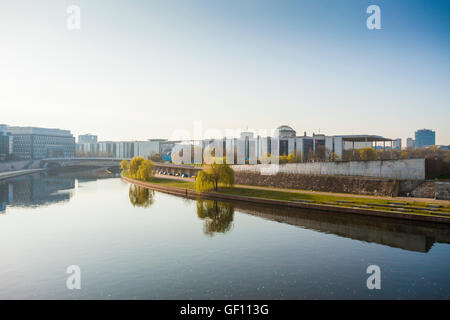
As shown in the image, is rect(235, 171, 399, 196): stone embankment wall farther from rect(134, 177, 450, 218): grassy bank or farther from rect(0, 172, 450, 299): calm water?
rect(0, 172, 450, 299): calm water

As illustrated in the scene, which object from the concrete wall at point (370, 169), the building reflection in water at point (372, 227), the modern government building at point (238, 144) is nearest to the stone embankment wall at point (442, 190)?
the concrete wall at point (370, 169)

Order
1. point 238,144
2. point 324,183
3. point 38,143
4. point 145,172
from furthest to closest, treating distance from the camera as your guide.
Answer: point 38,143 < point 238,144 < point 145,172 < point 324,183

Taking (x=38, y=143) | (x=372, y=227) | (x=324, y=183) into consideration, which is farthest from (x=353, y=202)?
(x=38, y=143)

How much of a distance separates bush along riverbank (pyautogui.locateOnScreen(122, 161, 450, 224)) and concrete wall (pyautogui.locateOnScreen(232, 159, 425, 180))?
4966mm

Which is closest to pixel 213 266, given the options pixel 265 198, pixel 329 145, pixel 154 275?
pixel 154 275

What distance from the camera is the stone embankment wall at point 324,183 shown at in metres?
35.2

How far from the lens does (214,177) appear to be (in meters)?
45.9

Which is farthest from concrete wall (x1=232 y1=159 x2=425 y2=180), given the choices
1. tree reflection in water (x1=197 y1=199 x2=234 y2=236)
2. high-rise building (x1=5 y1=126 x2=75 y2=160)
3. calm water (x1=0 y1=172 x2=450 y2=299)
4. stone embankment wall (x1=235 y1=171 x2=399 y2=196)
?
high-rise building (x1=5 y1=126 x2=75 y2=160)

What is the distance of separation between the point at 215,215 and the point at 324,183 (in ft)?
54.3

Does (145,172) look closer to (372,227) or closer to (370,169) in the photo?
(370,169)

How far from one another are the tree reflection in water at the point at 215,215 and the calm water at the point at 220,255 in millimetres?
172

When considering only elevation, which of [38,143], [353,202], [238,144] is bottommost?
[353,202]

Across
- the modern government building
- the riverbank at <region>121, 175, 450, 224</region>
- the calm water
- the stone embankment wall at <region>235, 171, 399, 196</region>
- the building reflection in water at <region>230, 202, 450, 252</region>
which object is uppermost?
the modern government building

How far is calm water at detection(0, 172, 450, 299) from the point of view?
14797mm
